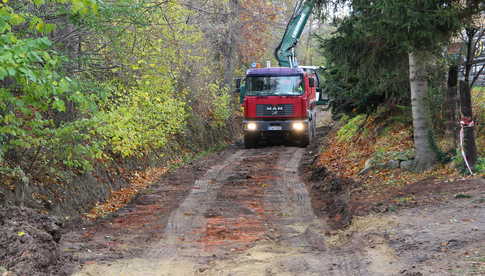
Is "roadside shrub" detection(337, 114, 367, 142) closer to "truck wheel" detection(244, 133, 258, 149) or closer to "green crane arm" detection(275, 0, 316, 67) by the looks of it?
"truck wheel" detection(244, 133, 258, 149)

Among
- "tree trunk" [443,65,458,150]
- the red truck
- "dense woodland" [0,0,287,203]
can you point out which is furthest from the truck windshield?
"tree trunk" [443,65,458,150]

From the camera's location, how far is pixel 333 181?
48.5ft

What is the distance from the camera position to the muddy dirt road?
7.27 metres

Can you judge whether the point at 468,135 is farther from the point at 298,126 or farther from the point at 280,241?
the point at 298,126

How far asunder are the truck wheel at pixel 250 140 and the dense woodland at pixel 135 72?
4601 millimetres

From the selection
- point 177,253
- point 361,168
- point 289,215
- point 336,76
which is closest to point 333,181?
point 361,168

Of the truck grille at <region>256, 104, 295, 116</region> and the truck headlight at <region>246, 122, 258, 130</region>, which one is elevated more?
the truck grille at <region>256, 104, 295, 116</region>

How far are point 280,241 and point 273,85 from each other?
14.7m

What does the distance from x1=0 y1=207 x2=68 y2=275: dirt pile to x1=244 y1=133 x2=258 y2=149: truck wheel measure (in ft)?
51.7

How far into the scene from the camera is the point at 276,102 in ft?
76.5

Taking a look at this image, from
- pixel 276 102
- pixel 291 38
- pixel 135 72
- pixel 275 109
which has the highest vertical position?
pixel 291 38

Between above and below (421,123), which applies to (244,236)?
below

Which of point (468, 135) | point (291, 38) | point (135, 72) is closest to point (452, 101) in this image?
point (468, 135)

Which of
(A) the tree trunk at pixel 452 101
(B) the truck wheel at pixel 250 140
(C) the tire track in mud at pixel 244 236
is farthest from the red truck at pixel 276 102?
(A) the tree trunk at pixel 452 101
